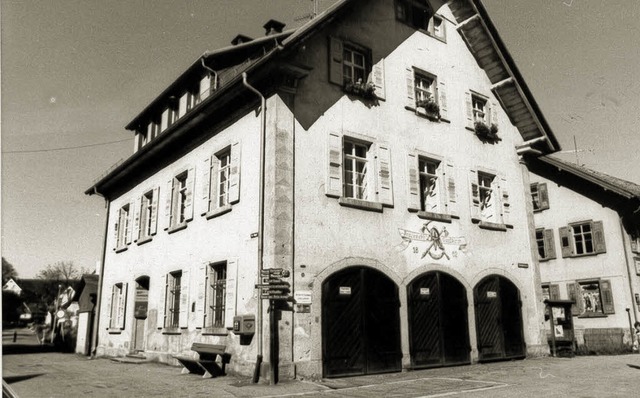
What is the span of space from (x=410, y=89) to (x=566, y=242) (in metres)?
14.9

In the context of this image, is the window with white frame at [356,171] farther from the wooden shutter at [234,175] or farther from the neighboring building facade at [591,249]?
the neighboring building facade at [591,249]

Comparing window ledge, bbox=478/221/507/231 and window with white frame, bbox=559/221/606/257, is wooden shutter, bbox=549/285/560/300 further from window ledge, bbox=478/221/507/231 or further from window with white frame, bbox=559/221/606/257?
window ledge, bbox=478/221/507/231

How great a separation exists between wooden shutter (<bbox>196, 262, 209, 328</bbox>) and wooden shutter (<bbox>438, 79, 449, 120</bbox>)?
7935 mm

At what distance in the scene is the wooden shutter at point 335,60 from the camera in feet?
42.6

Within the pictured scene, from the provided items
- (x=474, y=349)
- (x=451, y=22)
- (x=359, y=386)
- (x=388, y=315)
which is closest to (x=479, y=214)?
(x=474, y=349)

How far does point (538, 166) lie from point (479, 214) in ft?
44.7

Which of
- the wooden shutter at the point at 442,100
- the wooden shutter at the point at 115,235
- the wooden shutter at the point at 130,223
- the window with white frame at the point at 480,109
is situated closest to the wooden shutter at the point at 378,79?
the wooden shutter at the point at 442,100

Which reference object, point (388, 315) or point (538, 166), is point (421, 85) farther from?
point (538, 166)

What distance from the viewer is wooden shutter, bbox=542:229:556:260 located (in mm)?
25812

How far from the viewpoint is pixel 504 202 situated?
16.6 metres

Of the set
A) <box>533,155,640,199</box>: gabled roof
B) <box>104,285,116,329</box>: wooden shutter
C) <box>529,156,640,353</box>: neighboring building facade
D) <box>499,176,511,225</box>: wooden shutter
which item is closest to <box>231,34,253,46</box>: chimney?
<box>499,176,511,225</box>: wooden shutter

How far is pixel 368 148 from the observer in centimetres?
1350

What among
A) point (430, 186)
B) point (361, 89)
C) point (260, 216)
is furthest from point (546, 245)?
point (260, 216)

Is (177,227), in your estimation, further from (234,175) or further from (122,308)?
(122,308)
